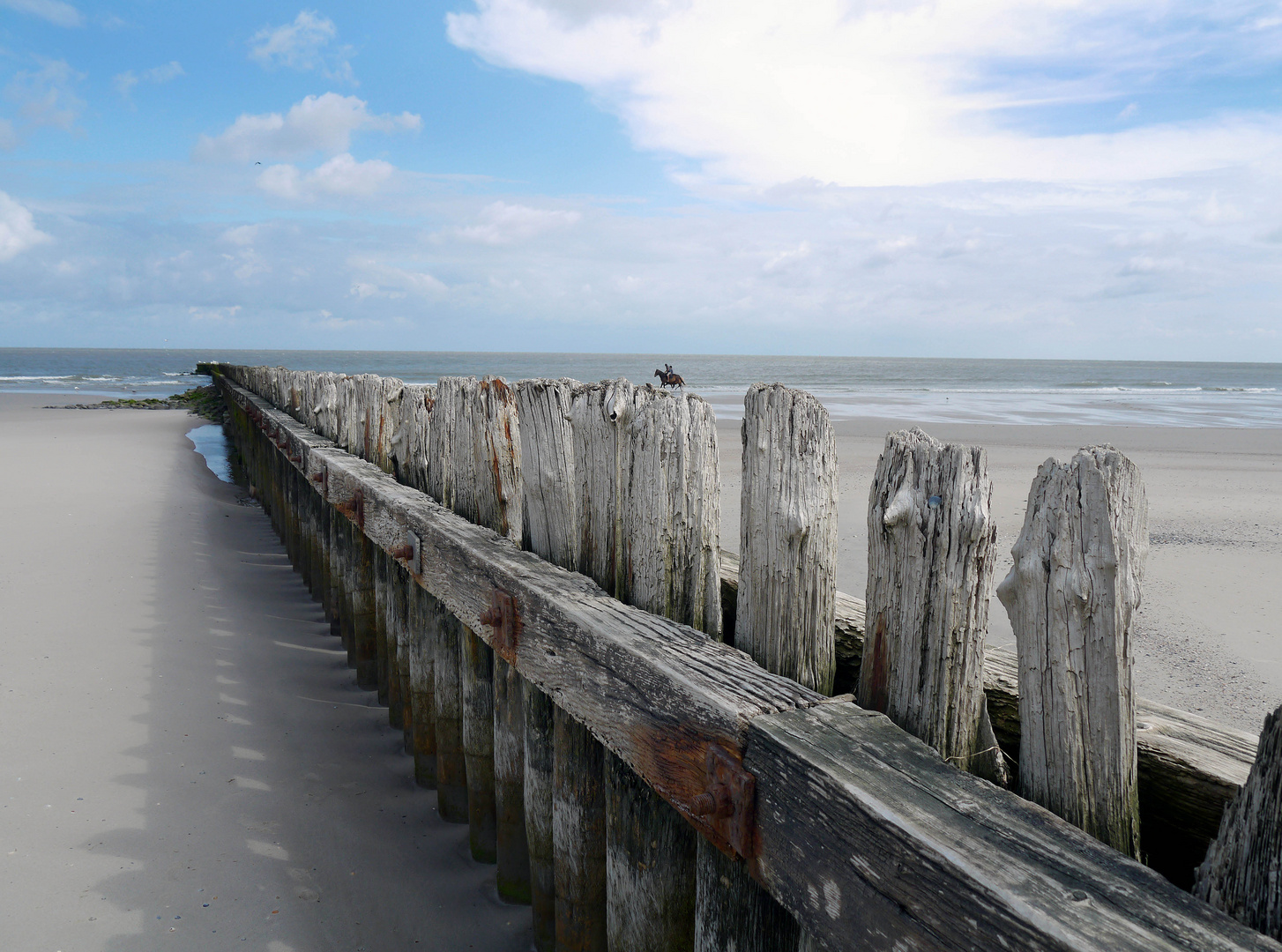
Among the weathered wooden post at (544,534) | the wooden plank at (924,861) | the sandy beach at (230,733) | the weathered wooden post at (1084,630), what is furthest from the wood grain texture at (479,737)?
the weathered wooden post at (1084,630)

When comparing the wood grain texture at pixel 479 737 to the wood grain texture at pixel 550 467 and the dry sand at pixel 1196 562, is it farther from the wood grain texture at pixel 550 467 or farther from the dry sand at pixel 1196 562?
the dry sand at pixel 1196 562

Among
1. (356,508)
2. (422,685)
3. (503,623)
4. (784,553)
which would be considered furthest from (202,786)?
(784,553)

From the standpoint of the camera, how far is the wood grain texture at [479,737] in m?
2.35

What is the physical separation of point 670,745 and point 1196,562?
5.87m

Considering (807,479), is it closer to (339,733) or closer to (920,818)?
(920,818)

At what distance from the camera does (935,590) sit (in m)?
1.14

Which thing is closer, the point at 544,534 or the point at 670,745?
the point at 670,745

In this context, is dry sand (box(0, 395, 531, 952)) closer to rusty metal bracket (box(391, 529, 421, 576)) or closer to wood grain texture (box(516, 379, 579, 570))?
rusty metal bracket (box(391, 529, 421, 576))

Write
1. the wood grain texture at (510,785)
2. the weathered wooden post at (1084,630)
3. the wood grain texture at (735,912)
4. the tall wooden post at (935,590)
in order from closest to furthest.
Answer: the weathered wooden post at (1084,630), the tall wooden post at (935,590), the wood grain texture at (735,912), the wood grain texture at (510,785)

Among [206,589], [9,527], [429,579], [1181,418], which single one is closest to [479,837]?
[429,579]

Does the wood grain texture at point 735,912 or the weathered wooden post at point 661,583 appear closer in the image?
the wood grain texture at point 735,912

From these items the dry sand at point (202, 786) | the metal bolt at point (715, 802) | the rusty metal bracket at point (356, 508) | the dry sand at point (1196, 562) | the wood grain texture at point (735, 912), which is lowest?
the dry sand at point (202, 786)

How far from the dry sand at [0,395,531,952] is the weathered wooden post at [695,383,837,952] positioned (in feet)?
4.08

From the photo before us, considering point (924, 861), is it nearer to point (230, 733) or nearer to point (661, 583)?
point (661, 583)
